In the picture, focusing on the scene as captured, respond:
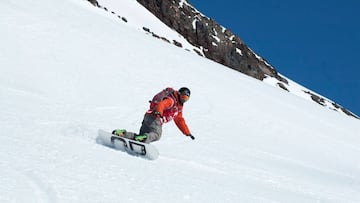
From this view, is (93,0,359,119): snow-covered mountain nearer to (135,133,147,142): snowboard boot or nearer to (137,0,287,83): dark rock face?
(137,0,287,83): dark rock face

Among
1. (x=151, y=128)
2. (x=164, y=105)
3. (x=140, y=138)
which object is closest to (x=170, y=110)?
(x=164, y=105)

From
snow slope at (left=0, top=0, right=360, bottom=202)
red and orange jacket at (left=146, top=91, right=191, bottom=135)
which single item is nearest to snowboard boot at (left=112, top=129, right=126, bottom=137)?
snow slope at (left=0, top=0, right=360, bottom=202)

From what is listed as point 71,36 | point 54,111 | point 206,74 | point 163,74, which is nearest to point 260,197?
point 54,111

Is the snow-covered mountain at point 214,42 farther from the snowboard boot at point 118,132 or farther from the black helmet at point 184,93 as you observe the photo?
the snowboard boot at point 118,132

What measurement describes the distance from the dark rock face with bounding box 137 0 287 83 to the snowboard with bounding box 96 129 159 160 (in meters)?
73.5

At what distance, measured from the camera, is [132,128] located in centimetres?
1145

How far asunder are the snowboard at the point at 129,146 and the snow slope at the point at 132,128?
0.71 feet

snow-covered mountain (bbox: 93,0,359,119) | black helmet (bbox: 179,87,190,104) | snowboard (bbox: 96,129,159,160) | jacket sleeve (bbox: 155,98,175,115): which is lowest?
snowboard (bbox: 96,129,159,160)

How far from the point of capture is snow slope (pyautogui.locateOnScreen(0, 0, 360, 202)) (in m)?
6.35

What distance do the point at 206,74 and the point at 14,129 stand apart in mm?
15672

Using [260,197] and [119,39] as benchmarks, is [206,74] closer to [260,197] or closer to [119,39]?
[119,39]

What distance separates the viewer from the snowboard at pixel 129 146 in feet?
26.1

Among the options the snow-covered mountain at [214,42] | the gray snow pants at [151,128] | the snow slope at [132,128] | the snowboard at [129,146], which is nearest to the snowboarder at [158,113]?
the gray snow pants at [151,128]

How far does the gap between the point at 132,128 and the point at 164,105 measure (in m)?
3.09
